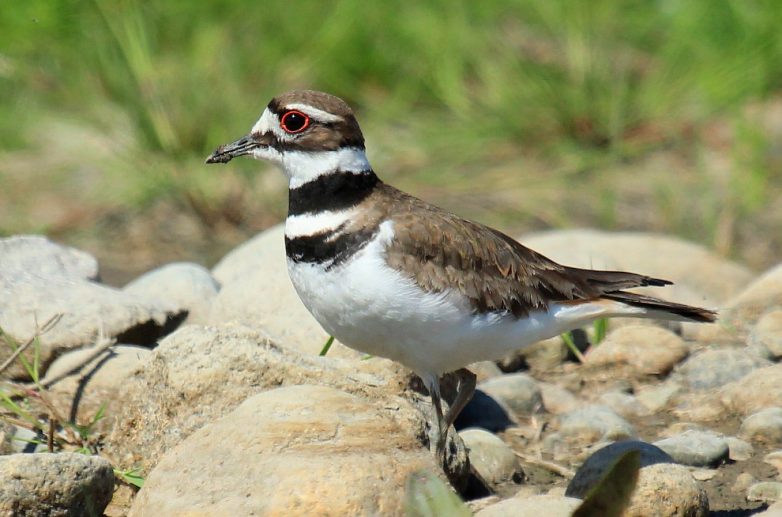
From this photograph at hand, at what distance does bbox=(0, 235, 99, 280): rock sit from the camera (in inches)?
242

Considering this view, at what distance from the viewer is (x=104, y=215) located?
962 cm

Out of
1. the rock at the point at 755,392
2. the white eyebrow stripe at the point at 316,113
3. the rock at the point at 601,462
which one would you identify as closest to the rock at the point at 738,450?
the rock at the point at 755,392

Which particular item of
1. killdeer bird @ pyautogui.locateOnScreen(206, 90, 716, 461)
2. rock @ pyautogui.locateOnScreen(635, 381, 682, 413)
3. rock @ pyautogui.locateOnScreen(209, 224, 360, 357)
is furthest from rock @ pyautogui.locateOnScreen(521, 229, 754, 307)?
killdeer bird @ pyautogui.locateOnScreen(206, 90, 716, 461)

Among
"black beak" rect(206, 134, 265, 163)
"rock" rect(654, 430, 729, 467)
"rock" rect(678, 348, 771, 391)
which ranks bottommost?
"rock" rect(654, 430, 729, 467)

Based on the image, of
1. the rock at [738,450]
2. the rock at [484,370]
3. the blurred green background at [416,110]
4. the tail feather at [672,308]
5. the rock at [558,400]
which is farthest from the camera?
the blurred green background at [416,110]

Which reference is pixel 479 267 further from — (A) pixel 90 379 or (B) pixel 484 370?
(A) pixel 90 379

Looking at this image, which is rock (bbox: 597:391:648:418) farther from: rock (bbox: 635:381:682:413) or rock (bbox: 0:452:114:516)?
rock (bbox: 0:452:114:516)

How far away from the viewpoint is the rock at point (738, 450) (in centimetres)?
510

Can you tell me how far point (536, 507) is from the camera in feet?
13.1

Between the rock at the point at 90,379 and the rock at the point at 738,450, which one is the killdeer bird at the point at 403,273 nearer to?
→ the rock at the point at 738,450

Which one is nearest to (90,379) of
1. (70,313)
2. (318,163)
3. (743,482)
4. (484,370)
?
(70,313)

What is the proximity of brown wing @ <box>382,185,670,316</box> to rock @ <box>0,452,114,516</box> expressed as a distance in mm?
1388

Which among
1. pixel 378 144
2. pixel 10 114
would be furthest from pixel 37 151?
pixel 378 144

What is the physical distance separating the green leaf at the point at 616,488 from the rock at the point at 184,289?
10.3ft
